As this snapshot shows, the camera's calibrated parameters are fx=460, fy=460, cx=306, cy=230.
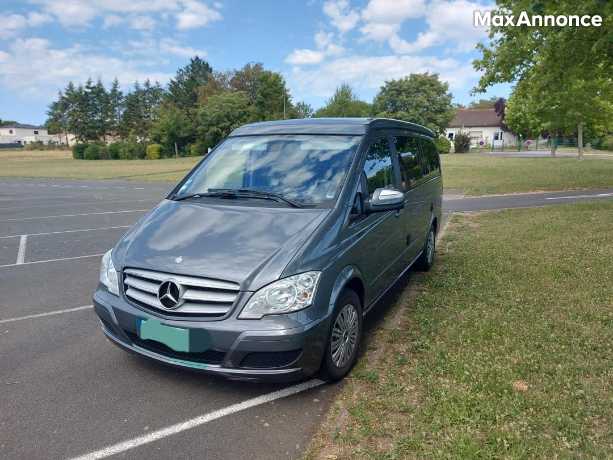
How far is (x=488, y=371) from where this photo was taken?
3.36 m

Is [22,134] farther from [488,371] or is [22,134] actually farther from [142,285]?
[488,371]

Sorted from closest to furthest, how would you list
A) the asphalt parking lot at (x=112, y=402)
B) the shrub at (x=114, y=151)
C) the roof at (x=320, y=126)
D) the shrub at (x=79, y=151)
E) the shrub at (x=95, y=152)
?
the asphalt parking lot at (x=112, y=402)
the roof at (x=320, y=126)
the shrub at (x=95, y=152)
the shrub at (x=114, y=151)
the shrub at (x=79, y=151)

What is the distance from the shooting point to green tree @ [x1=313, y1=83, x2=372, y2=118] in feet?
227

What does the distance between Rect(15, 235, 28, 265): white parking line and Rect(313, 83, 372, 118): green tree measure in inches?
2397

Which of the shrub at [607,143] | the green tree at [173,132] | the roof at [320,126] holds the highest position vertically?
the green tree at [173,132]

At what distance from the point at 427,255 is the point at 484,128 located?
75640mm

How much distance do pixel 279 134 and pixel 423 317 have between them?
226 centimetres

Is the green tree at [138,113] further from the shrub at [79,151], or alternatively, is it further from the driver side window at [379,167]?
the driver side window at [379,167]

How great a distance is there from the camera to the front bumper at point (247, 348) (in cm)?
284

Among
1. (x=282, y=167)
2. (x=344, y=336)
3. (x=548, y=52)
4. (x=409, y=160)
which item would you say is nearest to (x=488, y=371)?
(x=344, y=336)

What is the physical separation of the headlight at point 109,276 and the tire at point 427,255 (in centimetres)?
388

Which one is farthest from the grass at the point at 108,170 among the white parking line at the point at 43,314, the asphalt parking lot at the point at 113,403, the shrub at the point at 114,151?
the asphalt parking lot at the point at 113,403

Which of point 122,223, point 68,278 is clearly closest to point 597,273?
point 68,278

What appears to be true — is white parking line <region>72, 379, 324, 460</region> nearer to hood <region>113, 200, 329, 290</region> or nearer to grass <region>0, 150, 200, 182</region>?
hood <region>113, 200, 329, 290</region>
